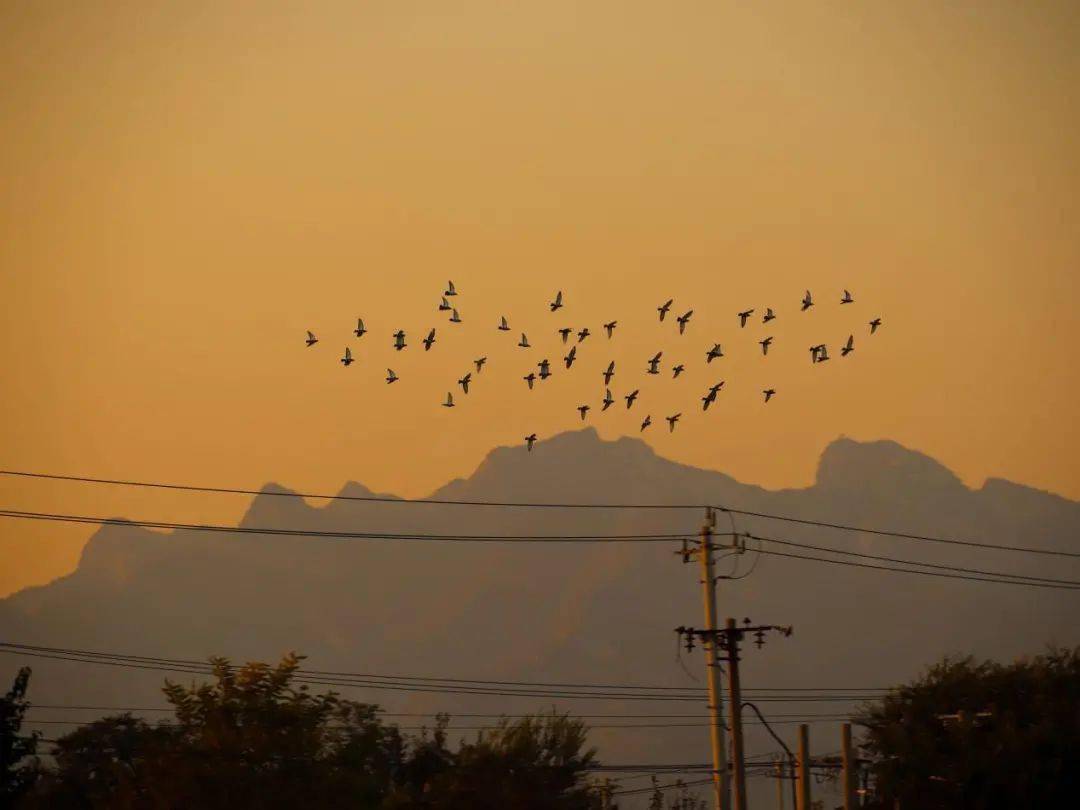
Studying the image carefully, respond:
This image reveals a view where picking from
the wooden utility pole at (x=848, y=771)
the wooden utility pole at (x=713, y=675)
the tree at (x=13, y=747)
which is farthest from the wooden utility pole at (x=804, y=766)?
the tree at (x=13, y=747)

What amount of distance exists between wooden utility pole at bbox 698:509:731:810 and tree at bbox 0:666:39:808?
1546 inches

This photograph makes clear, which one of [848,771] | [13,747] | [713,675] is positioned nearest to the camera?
[713,675]

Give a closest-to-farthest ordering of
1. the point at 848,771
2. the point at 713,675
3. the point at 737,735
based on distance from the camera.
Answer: the point at 737,735
the point at 713,675
the point at 848,771

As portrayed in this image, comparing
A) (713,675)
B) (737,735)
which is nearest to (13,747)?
(713,675)

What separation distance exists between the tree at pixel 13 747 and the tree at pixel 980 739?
41438mm

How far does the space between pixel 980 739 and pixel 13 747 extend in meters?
46.9

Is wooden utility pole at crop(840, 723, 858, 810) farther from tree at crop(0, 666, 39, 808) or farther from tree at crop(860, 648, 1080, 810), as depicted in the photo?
tree at crop(0, 666, 39, 808)

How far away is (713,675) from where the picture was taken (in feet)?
162

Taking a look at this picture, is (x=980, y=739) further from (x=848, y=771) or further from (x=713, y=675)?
(x=713, y=675)

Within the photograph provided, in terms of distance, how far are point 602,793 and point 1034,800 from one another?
21.8 meters

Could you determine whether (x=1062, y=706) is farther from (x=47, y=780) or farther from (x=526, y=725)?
(x=47, y=780)

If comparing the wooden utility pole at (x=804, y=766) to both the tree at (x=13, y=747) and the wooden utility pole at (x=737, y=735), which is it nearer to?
the wooden utility pole at (x=737, y=735)

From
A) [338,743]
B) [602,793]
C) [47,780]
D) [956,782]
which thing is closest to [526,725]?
[602,793]

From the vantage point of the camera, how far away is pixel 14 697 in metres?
82.2
